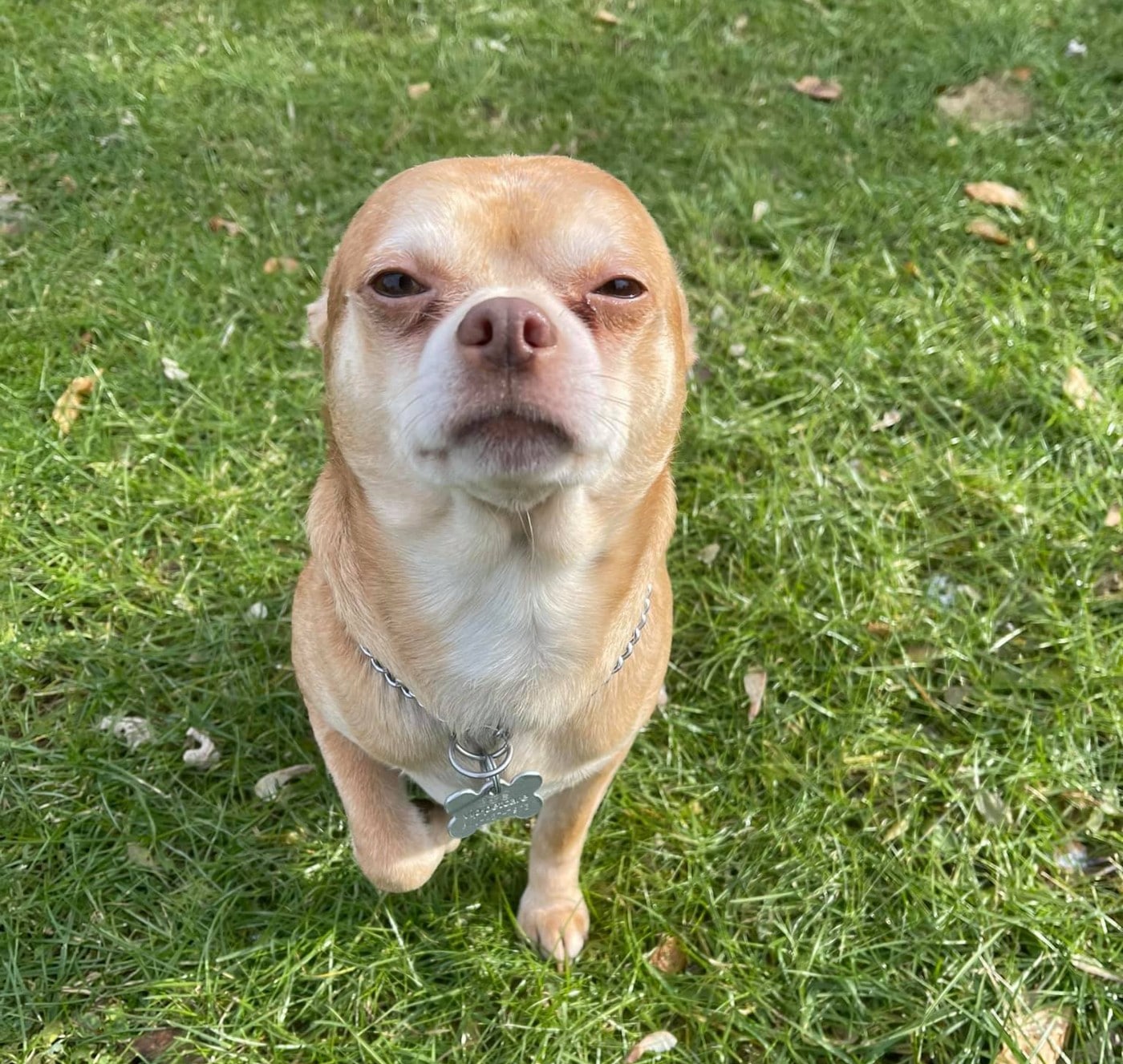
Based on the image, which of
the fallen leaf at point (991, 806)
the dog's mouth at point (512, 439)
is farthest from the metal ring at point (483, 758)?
the fallen leaf at point (991, 806)

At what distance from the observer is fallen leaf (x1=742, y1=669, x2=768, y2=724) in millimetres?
3242

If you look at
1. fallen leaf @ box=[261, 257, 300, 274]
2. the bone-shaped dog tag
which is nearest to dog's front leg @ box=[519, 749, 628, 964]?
the bone-shaped dog tag

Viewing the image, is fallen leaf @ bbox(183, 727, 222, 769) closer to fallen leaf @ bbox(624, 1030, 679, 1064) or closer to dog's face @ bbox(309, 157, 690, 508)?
dog's face @ bbox(309, 157, 690, 508)

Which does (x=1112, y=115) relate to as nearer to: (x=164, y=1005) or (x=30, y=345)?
(x=30, y=345)

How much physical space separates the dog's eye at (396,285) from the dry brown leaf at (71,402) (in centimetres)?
250

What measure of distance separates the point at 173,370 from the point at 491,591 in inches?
105

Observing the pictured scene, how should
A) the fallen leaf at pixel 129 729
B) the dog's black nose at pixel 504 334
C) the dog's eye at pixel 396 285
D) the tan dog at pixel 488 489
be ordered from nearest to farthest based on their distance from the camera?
the dog's black nose at pixel 504 334
the tan dog at pixel 488 489
the dog's eye at pixel 396 285
the fallen leaf at pixel 129 729

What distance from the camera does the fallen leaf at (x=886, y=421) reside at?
160 inches

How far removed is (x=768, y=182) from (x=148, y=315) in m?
3.34

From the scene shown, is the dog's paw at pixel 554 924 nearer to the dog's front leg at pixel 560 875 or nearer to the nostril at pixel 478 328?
the dog's front leg at pixel 560 875

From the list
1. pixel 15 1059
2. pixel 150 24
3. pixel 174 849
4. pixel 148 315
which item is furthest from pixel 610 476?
pixel 150 24

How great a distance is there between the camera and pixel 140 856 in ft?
9.28

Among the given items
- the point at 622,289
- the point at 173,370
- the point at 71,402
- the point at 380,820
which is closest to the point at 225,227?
the point at 173,370

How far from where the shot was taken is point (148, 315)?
4238 mm
